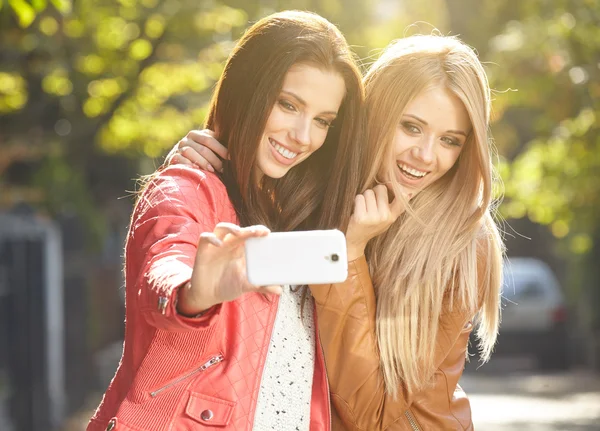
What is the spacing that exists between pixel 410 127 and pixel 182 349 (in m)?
1.39

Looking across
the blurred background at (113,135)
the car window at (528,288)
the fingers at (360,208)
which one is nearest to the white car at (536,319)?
the car window at (528,288)

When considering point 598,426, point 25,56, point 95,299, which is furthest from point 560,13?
point 95,299

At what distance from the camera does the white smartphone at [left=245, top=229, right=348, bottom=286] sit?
2197mm

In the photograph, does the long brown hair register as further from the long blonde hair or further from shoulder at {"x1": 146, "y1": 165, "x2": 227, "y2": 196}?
the long blonde hair

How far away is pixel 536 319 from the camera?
19.2 m

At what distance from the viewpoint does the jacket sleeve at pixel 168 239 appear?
2363 mm

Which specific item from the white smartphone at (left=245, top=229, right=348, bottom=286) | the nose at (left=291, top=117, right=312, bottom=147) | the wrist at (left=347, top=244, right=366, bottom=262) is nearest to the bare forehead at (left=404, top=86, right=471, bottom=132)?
the wrist at (left=347, top=244, right=366, bottom=262)

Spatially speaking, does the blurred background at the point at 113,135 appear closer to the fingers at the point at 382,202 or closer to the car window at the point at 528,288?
the car window at the point at 528,288

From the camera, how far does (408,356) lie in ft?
12.0

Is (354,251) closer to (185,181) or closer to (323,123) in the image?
(323,123)

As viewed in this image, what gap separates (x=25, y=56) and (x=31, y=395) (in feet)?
12.2

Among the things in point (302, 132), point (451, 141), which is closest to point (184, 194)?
point (302, 132)

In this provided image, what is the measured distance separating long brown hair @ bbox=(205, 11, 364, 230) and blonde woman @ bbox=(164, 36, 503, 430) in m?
0.13

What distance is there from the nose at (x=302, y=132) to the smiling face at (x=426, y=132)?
610 mm
